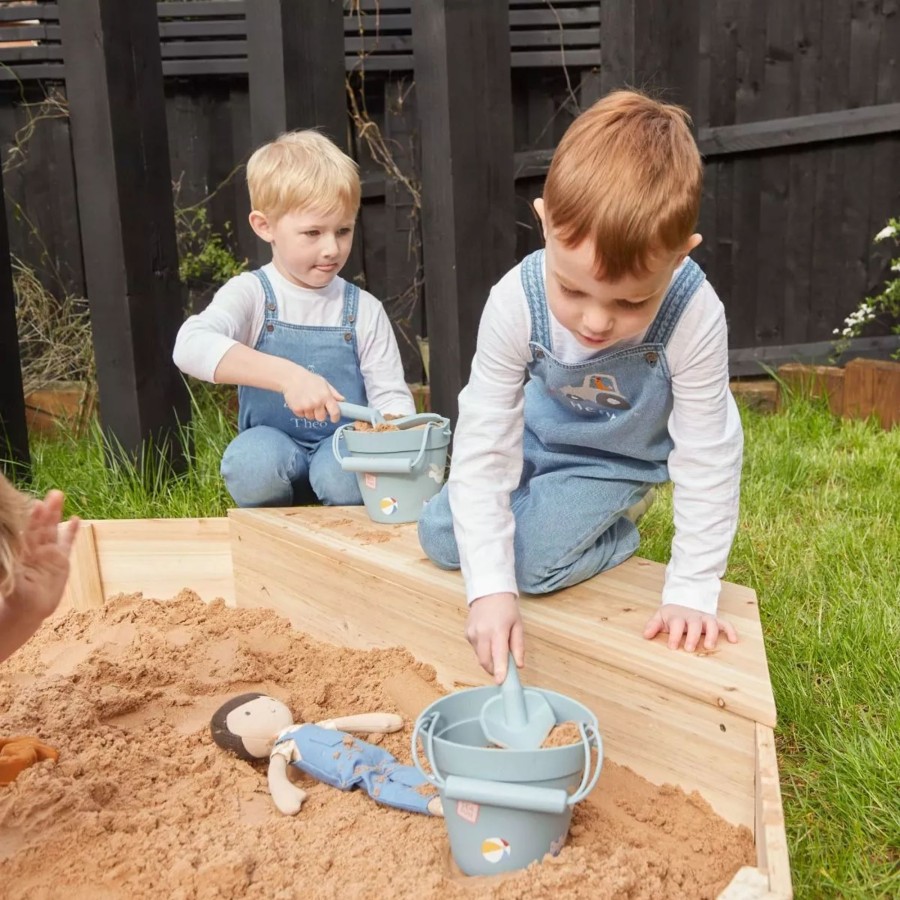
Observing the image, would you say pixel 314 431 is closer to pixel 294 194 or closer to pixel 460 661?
pixel 294 194

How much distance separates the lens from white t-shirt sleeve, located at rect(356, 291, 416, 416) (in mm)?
2711

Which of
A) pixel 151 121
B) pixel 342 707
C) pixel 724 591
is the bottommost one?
pixel 342 707

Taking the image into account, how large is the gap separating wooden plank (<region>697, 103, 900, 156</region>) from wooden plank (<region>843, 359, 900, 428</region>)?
130 centimetres

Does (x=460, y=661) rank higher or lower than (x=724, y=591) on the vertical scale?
lower

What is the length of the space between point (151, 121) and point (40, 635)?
56.2 inches

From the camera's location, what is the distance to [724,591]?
1.89 metres

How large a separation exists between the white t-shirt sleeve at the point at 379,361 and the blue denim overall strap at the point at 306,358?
0.02 metres

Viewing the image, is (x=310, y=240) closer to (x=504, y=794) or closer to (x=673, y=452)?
(x=673, y=452)

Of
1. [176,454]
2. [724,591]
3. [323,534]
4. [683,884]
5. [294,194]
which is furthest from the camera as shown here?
[176,454]

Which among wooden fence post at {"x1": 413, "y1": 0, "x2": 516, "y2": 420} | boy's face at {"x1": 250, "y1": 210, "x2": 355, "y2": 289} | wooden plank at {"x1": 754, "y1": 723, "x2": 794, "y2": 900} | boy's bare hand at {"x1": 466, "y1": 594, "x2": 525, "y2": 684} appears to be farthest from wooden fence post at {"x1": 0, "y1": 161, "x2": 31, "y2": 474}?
wooden plank at {"x1": 754, "y1": 723, "x2": 794, "y2": 900}

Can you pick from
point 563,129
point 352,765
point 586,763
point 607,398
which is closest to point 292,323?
point 607,398

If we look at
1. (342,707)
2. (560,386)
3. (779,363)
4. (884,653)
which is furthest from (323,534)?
(779,363)

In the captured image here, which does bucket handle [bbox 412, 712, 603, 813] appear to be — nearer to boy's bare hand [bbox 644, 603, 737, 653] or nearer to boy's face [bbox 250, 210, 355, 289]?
boy's bare hand [bbox 644, 603, 737, 653]

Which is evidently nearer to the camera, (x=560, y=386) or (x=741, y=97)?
(x=560, y=386)
